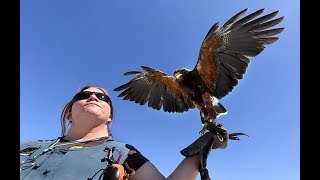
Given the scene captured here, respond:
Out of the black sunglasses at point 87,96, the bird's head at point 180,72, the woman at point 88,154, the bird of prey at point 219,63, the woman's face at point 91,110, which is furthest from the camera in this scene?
the bird's head at point 180,72

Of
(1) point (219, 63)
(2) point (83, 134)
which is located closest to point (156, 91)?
(1) point (219, 63)

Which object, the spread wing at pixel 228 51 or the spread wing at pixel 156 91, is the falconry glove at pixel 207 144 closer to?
the spread wing at pixel 228 51

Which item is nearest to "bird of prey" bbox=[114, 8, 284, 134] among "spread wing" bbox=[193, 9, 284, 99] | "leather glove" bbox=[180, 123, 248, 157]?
"spread wing" bbox=[193, 9, 284, 99]

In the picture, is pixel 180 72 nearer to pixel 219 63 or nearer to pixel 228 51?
pixel 219 63

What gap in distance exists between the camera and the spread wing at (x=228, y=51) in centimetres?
370

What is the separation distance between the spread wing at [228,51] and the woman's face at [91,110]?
136 centimetres

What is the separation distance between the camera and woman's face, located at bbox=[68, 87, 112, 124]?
2.94 meters

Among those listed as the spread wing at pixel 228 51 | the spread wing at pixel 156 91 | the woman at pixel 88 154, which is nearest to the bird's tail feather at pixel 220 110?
the spread wing at pixel 228 51

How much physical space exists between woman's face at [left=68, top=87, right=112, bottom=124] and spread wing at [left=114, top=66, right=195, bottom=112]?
1335 mm

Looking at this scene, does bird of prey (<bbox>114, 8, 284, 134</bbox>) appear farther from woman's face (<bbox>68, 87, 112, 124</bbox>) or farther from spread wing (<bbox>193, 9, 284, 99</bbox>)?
woman's face (<bbox>68, 87, 112, 124</bbox>)

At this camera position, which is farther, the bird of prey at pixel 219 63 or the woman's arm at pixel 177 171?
the bird of prey at pixel 219 63

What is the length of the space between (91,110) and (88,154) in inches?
17.6

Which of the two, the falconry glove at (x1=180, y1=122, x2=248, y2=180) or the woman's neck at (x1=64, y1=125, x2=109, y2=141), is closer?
the falconry glove at (x1=180, y1=122, x2=248, y2=180)

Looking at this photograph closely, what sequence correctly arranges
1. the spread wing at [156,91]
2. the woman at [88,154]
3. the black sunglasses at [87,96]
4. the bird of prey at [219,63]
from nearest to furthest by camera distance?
1. the woman at [88,154]
2. the black sunglasses at [87,96]
3. the bird of prey at [219,63]
4. the spread wing at [156,91]
